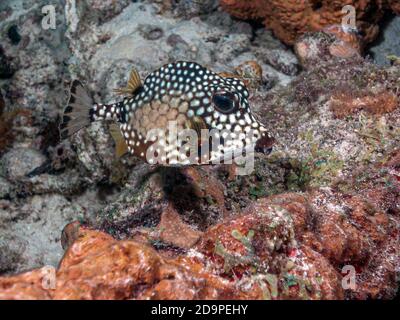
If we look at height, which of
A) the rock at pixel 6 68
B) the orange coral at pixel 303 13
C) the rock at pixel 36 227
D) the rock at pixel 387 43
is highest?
the orange coral at pixel 303 13

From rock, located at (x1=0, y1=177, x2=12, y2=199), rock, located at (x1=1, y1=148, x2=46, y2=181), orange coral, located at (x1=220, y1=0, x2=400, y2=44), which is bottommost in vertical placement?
rock, located at (x1=0, y1=177, x2=12, y2=199)

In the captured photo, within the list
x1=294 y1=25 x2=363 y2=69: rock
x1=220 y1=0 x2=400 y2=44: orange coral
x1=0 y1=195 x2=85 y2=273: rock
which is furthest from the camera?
x1=220 y1=0 x2=400 y2=44: orange coral

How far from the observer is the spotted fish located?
3.67m

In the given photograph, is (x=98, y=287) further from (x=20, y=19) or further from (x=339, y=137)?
(x=20, y=19)

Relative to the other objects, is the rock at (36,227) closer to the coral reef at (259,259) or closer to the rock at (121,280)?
the coral reef at (259,259)

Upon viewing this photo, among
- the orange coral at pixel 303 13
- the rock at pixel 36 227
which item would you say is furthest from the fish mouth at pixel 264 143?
the rock at pixel 36 227

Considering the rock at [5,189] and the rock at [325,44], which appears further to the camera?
the rock at [5,189]

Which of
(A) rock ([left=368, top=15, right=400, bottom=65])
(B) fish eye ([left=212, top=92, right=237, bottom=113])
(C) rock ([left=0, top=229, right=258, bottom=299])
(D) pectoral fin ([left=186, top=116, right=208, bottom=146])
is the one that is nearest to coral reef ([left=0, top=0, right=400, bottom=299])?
(C) rock ([left=0, top=229, right=258, bottom=299])

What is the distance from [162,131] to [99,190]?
4908 mm

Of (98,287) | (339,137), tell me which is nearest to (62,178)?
(339,137)

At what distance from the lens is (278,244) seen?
9.30 feet

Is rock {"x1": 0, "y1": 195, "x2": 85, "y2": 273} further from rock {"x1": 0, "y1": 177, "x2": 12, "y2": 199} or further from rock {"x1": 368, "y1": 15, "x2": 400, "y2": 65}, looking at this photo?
rock {"x1": 368, "y1": 15, "x2": 400, "y2": 65}

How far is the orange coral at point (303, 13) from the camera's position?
774 cm

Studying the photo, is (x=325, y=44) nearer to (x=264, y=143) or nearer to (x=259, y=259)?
(x=264, y=143)
